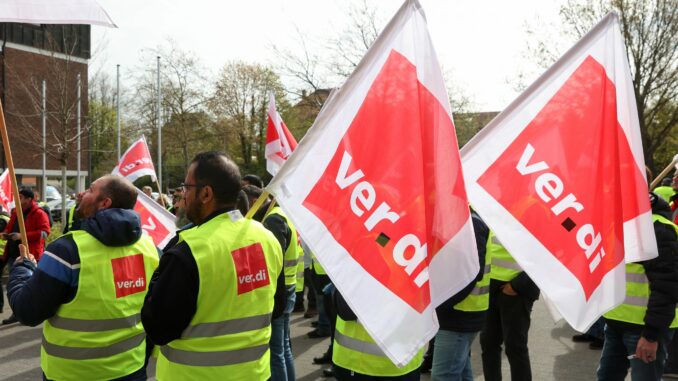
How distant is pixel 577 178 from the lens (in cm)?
338

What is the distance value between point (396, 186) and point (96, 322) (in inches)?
66.8

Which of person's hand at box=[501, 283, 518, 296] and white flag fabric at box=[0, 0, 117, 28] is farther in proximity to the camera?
person's hand at box=[501, 283, 518, 296]

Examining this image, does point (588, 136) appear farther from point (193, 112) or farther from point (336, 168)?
point (193, 112)

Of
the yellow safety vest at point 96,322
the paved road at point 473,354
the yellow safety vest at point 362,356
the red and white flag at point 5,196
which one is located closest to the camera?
the yellow safety vest at point 96,322

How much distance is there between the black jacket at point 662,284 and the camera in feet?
12.6

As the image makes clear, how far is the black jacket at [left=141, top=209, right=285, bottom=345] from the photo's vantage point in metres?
2.57

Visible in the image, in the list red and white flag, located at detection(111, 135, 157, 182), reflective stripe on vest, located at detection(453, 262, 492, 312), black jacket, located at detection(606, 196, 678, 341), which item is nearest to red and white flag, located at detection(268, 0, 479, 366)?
reflective stripe on vest, located at detection(453, 262, 492, 312)

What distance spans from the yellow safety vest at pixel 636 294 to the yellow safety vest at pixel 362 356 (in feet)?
4.98

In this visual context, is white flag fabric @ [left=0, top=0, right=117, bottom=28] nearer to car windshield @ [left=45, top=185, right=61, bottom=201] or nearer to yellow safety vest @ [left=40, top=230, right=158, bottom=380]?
yellow safety vest @ [left=40, top=230, right=158, bottom=380]

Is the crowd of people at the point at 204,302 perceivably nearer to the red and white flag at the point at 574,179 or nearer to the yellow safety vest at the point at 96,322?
the yellow safety vest at the point at 96,322

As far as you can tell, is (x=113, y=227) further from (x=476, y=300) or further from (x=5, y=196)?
(x=5, y=196)

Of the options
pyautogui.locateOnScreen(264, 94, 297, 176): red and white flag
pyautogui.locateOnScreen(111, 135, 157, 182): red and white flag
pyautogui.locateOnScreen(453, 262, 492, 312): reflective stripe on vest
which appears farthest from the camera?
pyautogui.locateOnScreen(111, 135, 157, 182): red and white flag

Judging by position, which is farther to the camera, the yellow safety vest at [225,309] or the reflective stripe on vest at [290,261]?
the reflective stripe on vest at [290,261]

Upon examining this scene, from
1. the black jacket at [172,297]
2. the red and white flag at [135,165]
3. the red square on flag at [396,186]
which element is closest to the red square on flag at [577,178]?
the red square on flag at [396,186]
